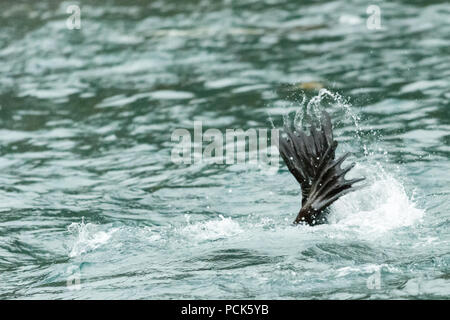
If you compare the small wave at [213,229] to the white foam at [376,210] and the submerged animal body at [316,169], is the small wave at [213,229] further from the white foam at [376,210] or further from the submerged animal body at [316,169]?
the white foam at [376,210]

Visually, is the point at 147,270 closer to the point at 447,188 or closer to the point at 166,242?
the point at 166,242

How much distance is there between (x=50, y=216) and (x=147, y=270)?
1.86 meters

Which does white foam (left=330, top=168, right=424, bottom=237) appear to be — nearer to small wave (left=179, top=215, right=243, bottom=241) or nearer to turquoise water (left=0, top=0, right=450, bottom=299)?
turquoise water (left=0, top=0, right=450, bottom=299)

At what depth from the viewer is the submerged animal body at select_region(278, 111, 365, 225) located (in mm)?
6930

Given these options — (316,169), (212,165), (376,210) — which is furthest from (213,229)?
(212,165)

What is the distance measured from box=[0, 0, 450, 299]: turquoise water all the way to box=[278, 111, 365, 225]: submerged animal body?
163 millimetres

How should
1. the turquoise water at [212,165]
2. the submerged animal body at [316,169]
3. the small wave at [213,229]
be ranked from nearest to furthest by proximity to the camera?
1. the turquoise water at [212,165]
2. the submerged animal body at [316,169]
3. the small wave at [213,229]

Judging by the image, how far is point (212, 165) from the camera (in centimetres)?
924

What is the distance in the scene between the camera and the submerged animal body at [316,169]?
693 cm

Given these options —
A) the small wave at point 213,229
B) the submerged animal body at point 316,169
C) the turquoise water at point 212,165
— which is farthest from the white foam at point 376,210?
the small wave at point 213,229

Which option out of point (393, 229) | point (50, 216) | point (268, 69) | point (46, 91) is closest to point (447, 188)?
point (393, 229)

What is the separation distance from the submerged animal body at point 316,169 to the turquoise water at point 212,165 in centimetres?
16

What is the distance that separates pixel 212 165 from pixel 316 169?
7.88 feet
